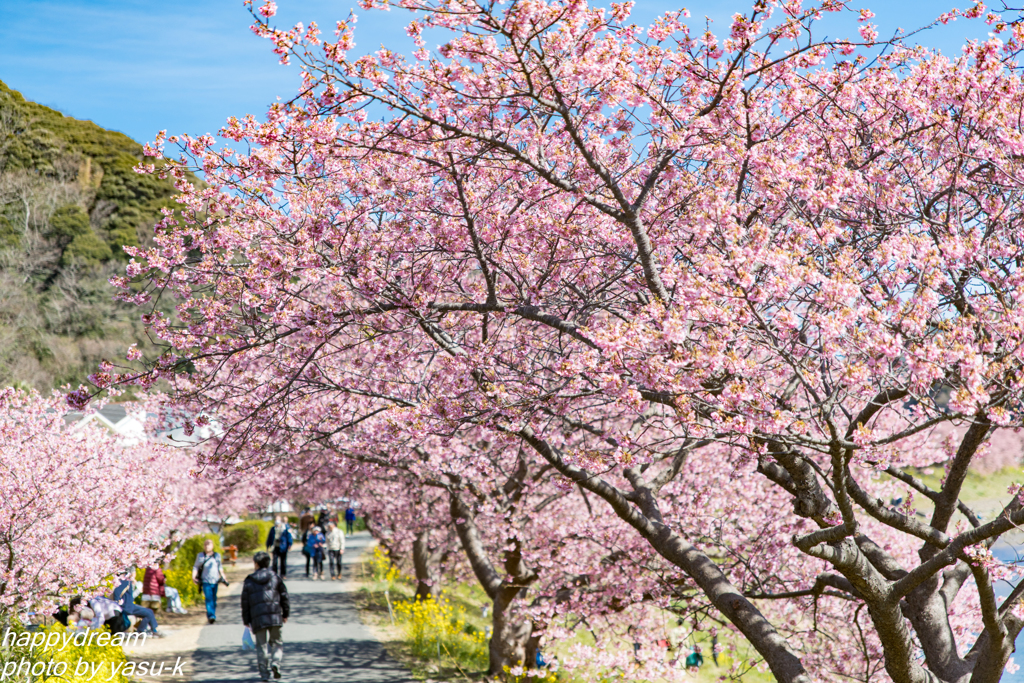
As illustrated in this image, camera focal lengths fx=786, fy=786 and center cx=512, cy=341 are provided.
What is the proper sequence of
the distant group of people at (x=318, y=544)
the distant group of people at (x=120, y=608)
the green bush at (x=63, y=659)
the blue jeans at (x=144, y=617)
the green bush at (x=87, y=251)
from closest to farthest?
the green bush at (x=63, y=659), the distant group of people at (x=120, y=608), the blue jeans at (x=144, y=617), the distant group of people at (x=318, y=544), the green bush at (x=87, y=251)

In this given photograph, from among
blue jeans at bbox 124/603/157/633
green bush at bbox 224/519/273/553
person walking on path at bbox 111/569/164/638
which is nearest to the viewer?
person walking on path at bbox 111/569/164/638

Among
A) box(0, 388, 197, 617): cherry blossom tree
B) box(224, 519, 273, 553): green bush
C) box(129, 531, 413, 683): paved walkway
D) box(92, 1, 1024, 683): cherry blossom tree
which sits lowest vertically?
box(129, 531, 413, 683): paved walkway

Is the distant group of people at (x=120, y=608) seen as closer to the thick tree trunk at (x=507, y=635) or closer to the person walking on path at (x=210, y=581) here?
the person walking on path at (x=210, y=581)

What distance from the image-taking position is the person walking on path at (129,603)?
11.6m

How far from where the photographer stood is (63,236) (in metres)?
39.7

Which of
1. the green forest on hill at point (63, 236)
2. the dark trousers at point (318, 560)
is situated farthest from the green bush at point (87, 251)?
the dark trousers at point (318, 560)

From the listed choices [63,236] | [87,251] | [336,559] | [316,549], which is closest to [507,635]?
[336,559]

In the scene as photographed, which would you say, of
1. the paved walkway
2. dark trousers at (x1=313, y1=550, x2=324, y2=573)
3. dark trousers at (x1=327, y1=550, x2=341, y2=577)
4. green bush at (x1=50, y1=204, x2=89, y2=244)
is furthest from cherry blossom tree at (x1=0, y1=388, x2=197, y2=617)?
green bush at (x1=50, y1=204, x2=89, y2=244)

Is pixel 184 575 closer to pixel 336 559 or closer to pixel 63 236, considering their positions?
pixel 336 559

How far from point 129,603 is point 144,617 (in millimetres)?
420

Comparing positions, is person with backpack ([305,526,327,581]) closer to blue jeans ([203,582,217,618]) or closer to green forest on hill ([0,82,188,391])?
blue jeans ([203,582,217,618])

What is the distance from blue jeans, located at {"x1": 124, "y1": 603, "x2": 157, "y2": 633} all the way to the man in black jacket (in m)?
3.48

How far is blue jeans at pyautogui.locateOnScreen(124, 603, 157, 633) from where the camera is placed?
12.0m

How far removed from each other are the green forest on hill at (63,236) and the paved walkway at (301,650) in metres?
Result: 18.7
